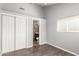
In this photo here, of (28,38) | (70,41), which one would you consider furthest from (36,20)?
(70,41)

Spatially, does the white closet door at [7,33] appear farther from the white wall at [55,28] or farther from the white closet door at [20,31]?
the white wall at [55,28]

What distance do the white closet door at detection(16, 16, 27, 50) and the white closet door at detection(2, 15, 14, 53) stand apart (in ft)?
0.32

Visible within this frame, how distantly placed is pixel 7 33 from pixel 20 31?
244mm

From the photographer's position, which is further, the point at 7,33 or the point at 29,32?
the point at 29,32

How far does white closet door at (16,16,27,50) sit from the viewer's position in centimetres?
139

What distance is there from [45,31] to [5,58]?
35.2 inches

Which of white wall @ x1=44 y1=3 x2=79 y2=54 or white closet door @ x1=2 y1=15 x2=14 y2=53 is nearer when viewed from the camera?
white closet door @ x1=2 y1=15 x2=14 y2=53

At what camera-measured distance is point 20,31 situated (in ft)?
4.83

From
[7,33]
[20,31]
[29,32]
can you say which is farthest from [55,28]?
[7,33]

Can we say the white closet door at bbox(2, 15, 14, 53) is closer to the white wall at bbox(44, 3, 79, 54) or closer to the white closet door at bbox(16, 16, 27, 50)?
the white closet door at bbox(16, 16, 27, 50)

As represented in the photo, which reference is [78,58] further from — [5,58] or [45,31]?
[45,31]

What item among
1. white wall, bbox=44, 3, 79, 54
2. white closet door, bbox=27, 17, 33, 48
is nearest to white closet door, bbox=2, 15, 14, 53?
white closet door, bbox=27, 17, 33, 48

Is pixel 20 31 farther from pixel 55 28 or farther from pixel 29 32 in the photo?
pixel 55 28

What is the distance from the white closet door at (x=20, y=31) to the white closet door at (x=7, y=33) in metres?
0.10
